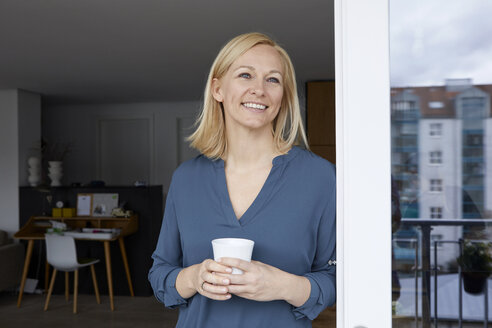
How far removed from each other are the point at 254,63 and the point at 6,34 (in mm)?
3699

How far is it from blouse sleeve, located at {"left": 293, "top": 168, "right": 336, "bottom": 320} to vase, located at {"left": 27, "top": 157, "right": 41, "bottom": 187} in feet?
20.9

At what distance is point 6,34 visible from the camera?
13.6ft

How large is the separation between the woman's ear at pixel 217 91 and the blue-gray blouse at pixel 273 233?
207 millimetres

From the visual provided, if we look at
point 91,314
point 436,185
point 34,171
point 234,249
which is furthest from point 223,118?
point 34,171

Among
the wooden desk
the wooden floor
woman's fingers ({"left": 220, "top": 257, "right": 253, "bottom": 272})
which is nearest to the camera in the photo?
woman's fingers ({"left": 220, "top": 257, "right": 253, "bottom": 272})

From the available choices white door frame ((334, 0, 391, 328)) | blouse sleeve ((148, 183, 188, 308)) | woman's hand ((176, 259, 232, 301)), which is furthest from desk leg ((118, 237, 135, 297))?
white door frame ((334, 0, 391, 328))

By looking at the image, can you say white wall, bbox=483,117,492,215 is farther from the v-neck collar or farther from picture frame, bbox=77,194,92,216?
picture frame, bbox=77,194,92,216

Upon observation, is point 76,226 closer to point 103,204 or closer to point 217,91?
point 103,204

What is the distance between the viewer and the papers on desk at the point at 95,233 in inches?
219

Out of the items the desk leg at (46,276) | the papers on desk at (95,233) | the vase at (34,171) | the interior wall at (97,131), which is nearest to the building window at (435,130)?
the papers on desk at (95,233)

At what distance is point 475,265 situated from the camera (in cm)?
117

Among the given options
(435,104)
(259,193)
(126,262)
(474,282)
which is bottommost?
(126,262)

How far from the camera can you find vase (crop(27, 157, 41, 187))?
6805 mm

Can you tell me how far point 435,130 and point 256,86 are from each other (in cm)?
43
